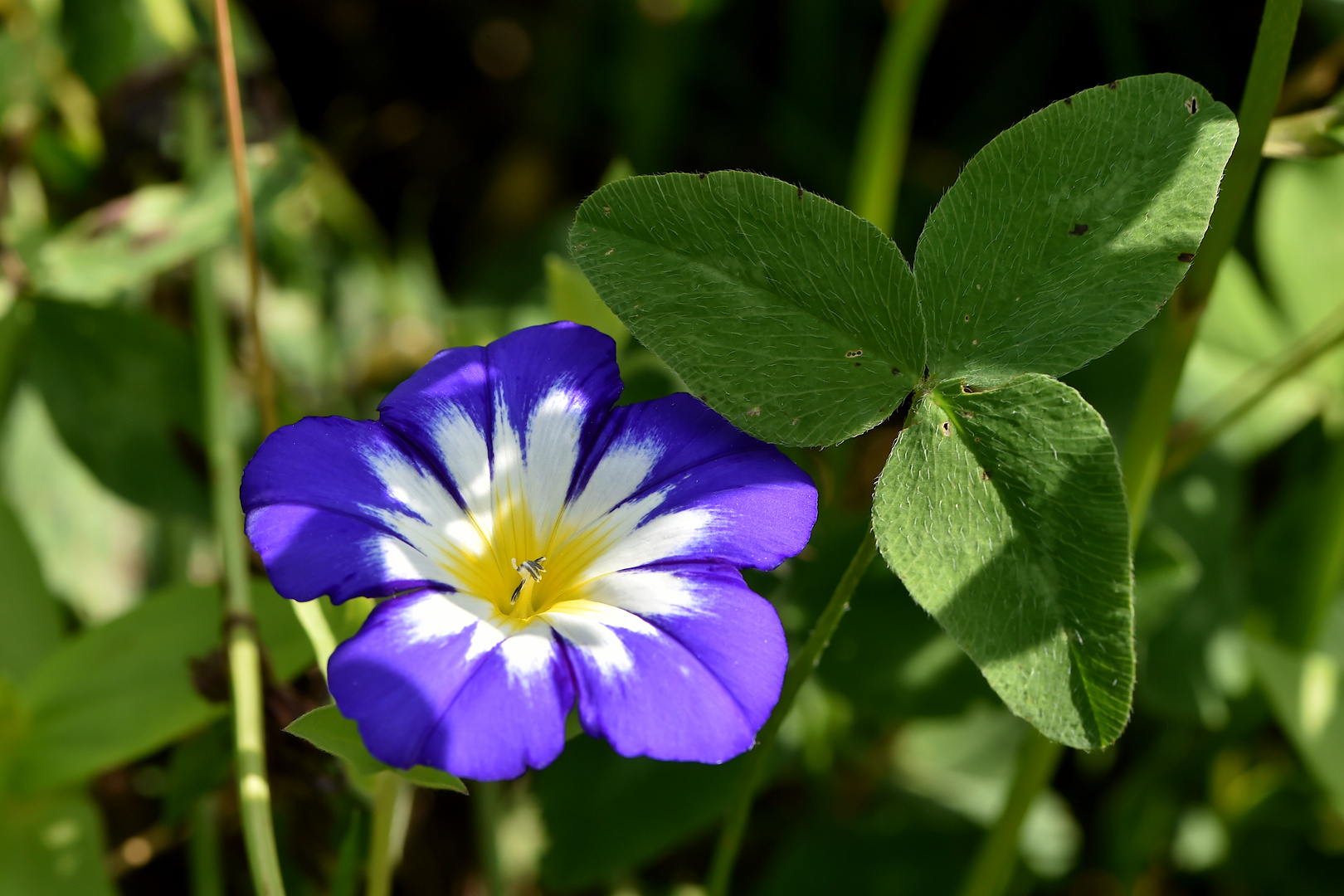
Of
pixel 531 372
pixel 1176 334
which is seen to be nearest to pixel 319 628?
pixel 531 372

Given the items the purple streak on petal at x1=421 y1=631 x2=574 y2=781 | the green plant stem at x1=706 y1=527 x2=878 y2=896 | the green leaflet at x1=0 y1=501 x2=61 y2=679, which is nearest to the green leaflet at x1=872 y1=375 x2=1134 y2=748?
the green plant stem at x1=706 y1=527 x2=878 y2=896

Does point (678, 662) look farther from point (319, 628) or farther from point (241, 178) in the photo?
point (241, 178)

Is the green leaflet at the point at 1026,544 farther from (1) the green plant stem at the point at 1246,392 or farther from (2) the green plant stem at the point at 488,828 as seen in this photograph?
(2) the green plant stem at the point at 488,828

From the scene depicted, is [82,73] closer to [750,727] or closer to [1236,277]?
[750,727]

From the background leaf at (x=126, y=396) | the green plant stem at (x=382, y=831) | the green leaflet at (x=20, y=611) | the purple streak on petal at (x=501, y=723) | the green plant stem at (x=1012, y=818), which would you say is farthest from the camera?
the background leaf at (x=126, y=396)

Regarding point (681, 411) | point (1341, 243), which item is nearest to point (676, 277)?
point (681, 411)

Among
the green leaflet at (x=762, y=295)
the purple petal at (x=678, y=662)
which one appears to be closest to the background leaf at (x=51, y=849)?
the purple petal at (x=678, y=662)

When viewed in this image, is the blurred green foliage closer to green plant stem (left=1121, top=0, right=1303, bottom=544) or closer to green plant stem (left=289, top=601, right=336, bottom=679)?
green plant stem (left=289, top=601, right=336, bottom=679)
